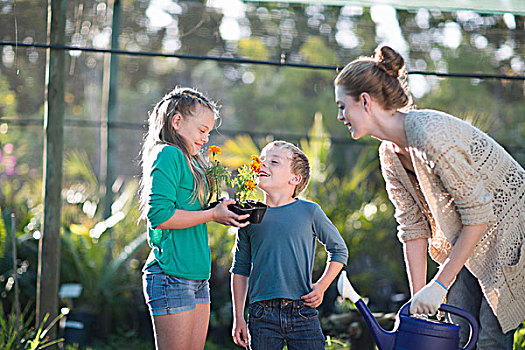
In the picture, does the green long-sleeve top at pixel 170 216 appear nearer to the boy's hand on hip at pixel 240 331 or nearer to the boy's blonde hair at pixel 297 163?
the boy's hand on hip at pixel 240 331

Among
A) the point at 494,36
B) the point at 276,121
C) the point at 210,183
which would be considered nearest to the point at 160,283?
the point at 210,183

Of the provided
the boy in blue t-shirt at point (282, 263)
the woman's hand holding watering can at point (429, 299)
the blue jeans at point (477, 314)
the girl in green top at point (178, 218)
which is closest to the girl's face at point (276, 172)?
the boy in blue t-shirt at point (282, 263)

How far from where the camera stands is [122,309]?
4.52m

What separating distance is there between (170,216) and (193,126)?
1.14 ft

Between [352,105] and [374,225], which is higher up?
[352,105]

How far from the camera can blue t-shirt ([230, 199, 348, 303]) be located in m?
2.12

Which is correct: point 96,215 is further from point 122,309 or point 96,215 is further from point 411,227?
point 411,227

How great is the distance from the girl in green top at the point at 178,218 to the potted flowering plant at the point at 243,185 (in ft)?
0.12

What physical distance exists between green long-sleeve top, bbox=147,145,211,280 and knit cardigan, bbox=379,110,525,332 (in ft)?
2.52

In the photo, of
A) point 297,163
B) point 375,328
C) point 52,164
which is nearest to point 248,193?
point 297,163

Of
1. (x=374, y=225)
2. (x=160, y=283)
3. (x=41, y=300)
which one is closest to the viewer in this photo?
(x=160, y=283)

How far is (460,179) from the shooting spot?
6.28ft

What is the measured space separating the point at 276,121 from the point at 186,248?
11.7 metres

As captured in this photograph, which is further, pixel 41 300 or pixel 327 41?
pixel 327 41
